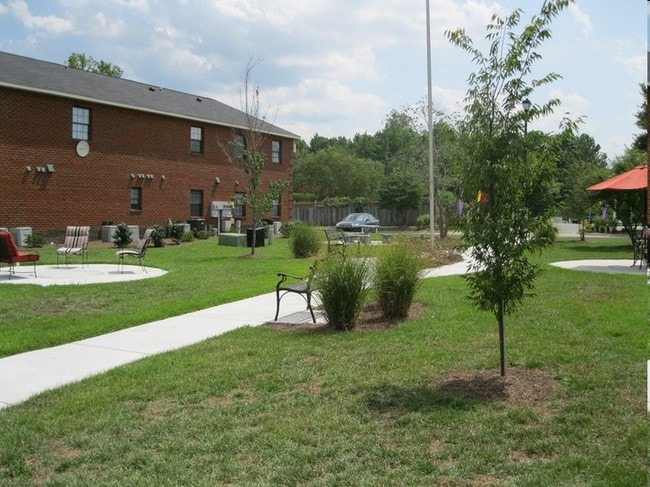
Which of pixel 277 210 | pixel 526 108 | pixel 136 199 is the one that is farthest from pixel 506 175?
pixel 277 210

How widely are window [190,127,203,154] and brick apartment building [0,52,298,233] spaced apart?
0.05 m

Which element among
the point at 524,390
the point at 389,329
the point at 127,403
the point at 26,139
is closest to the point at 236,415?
the point at 127,403

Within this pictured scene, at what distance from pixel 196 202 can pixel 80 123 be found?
7.21 metres

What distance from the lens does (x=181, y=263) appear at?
16719 mm

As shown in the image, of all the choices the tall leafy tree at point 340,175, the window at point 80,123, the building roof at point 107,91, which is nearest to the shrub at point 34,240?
the window at point 80,123

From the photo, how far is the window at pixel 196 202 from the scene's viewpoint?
99.1 feet

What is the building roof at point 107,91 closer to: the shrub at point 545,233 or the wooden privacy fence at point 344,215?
the wooden privacy fence at point 344,215

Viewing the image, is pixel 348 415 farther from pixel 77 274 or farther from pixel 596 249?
pixel 596 249

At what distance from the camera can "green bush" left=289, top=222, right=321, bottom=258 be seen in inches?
732

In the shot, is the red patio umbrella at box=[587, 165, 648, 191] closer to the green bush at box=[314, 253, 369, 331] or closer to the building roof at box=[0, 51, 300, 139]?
the green bush at box=[314, 253, 369, 331]

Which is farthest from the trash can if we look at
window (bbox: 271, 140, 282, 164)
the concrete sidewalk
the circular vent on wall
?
window (bbox: 271, 140, 282, 164)

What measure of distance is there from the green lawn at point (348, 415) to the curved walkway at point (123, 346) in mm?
336

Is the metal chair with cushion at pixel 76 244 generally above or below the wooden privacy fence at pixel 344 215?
below

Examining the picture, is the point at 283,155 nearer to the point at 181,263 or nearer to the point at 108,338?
the point at 181,263
